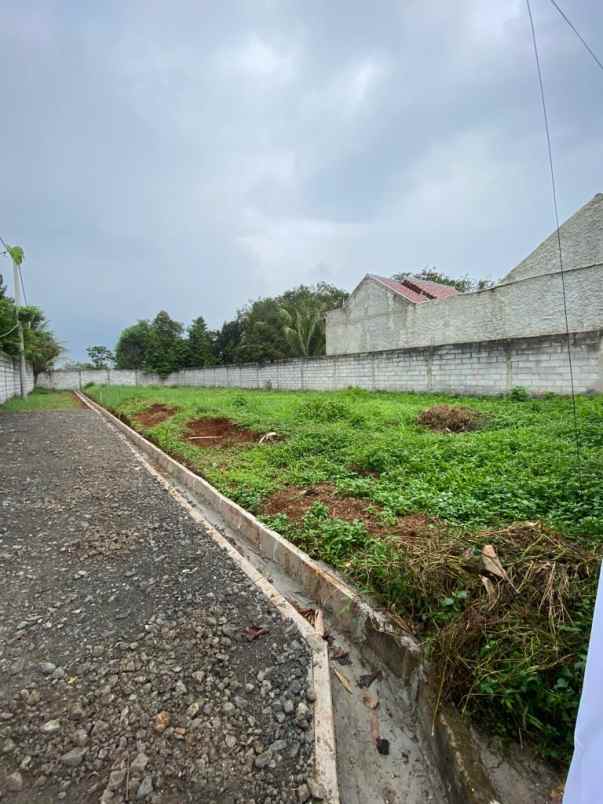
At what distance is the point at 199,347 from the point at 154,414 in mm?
20323

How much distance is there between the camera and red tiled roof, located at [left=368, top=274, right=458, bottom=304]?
49.8 ft

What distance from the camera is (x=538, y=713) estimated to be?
1.24 metres

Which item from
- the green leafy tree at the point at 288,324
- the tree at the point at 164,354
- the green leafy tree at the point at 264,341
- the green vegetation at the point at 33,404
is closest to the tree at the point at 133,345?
the tree at the point at 164,354

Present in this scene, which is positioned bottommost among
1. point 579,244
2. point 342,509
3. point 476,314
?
point 342,509

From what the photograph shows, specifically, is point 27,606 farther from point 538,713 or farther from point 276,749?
point 538,713

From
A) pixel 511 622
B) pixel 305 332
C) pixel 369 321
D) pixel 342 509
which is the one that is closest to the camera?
pixel 511 622

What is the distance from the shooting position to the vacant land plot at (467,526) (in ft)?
4.27

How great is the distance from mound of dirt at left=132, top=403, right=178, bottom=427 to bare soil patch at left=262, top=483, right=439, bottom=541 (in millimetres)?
5403

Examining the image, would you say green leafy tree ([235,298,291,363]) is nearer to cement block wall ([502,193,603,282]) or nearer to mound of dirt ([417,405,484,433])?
cement block wall ([502,193,603,282])

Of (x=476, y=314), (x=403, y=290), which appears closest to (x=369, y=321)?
(x=403, y=290)

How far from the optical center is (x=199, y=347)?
93.5 ft

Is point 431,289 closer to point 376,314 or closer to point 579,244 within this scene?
point 376,314

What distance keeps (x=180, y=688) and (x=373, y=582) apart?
1056 millimetres

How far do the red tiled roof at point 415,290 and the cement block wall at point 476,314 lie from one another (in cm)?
40
